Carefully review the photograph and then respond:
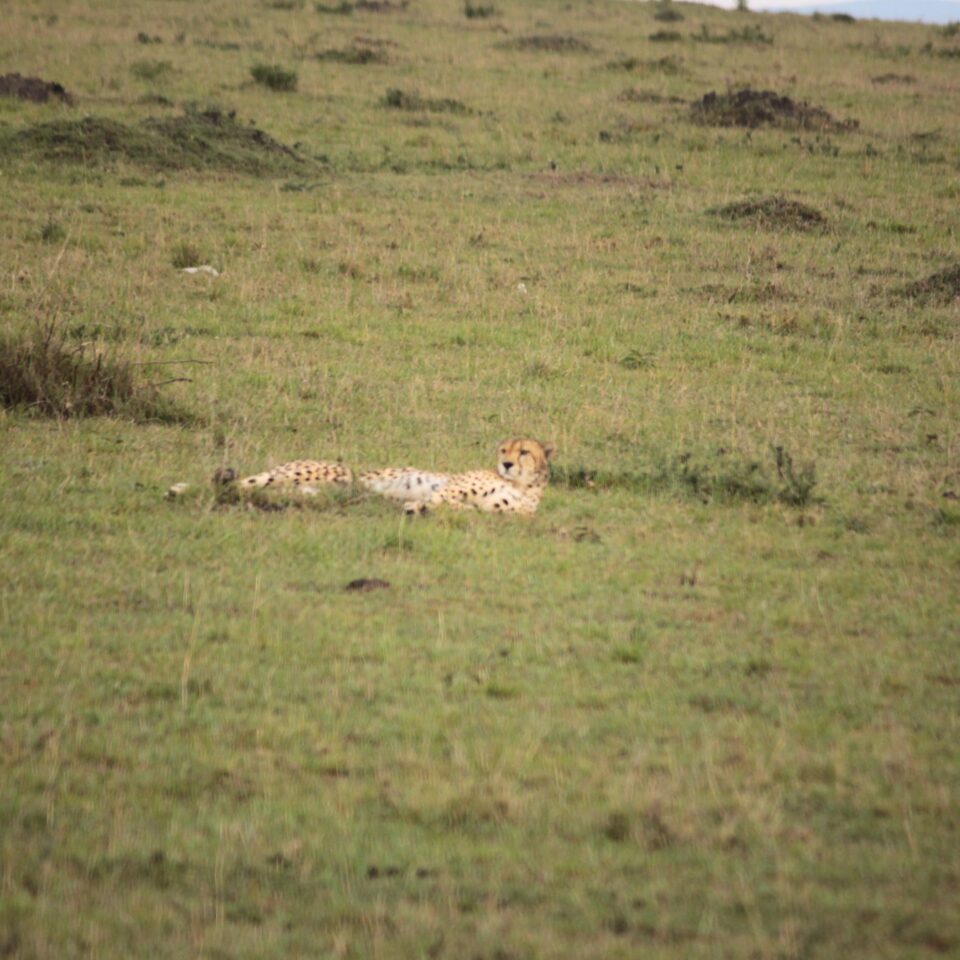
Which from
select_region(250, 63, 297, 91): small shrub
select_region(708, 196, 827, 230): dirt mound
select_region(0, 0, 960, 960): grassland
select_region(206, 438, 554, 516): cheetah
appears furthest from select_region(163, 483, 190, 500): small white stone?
select_region(250, 63, 297, 91): small shrub

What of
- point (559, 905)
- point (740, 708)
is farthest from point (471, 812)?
point (740, 708)

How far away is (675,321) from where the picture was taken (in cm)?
1357

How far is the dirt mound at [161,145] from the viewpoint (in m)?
Answer: 19.1

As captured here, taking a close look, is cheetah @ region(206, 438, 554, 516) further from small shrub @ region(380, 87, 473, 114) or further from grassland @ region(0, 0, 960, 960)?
small shrub @ region(380, 87, 473, 114)

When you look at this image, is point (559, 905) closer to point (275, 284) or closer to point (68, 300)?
point (68, 300)

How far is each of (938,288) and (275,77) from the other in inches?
601

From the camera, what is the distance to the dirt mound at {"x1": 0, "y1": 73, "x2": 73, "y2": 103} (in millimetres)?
22531

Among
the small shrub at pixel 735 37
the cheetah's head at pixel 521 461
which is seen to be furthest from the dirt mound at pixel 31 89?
the small shrub at pixel 735 37

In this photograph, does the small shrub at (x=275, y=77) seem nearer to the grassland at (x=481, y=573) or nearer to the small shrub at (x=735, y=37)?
the grassland at (x=481, y=573)

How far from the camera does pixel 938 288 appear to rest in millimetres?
14461

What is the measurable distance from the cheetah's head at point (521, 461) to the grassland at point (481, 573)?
233mm

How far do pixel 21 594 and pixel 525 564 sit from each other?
2.55m

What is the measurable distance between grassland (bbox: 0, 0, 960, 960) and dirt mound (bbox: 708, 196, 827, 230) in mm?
97

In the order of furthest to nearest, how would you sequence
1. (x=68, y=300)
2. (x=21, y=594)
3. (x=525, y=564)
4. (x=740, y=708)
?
(x=68, y=300), (x=525, y=564), (x=21, y=594), (x=740, y=708)
